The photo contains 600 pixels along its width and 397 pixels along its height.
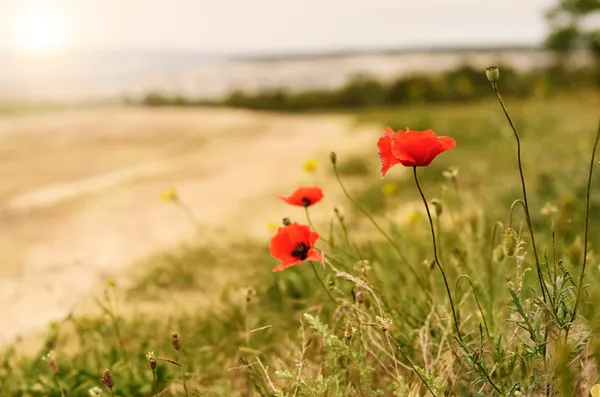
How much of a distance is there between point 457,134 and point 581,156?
2.61m

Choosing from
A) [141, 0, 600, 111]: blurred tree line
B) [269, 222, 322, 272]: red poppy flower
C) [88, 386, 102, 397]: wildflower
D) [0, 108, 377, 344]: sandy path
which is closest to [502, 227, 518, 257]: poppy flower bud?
[269, 222, 322, 272]: red poppy flower

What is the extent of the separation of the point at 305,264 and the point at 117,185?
2.80m

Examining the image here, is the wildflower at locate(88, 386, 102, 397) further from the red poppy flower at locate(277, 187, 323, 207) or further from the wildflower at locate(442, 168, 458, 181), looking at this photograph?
the wildflower at locate(442, 168, 458, 181)

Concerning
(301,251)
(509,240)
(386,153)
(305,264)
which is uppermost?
(386,153)

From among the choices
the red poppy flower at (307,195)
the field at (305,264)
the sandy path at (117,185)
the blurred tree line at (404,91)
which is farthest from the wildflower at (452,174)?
the blurred tree line at (404,91)

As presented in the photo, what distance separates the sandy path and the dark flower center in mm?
1540

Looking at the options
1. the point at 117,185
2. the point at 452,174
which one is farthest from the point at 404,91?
the point at 452,174

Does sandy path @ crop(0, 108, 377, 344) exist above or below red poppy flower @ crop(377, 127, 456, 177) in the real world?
below

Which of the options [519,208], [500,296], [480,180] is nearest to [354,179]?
[480,180]

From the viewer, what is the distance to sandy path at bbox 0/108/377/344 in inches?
123

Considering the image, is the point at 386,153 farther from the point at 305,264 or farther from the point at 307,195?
the point at 305,264

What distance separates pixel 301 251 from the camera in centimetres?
142

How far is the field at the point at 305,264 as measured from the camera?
4.68ft

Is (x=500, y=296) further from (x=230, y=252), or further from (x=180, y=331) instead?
(x=230, y=252)
